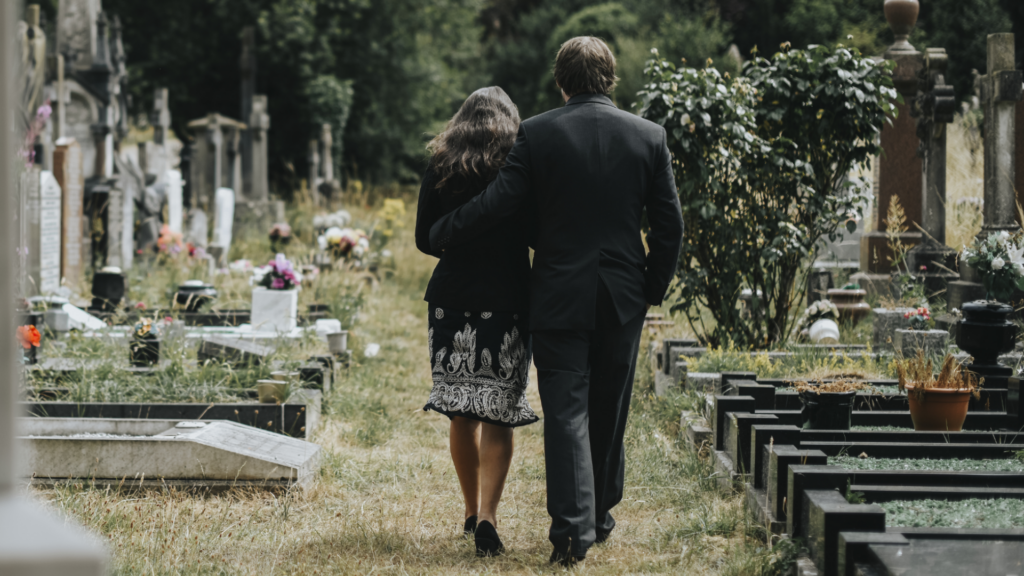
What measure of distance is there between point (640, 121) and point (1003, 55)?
500 cm

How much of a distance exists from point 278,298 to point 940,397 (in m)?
4.98

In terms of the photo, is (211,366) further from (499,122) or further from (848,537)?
(848,537)

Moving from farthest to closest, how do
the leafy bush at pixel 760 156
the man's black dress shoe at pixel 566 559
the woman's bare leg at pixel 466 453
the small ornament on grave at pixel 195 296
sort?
1. the small ornament on grave at pixel 195 296
2. the leafy bush at pixel 760 156
3. the woman's bare leg at pixel 466 453
4. the man's black dress shoe at pixel 566 559

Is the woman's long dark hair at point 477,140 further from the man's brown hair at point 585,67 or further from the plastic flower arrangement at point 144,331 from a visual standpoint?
the plastic flower arrangement at point 144,331

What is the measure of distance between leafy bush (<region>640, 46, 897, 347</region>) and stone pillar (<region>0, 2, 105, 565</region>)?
529cm

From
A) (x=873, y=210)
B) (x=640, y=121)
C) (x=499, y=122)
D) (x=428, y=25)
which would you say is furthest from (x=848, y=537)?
(x=428, y=25)

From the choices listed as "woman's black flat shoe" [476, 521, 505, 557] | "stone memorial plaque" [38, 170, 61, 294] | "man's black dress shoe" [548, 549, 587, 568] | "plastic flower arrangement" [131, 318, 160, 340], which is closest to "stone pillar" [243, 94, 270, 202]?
"stone memorial plaque" [38, 170, 61, 294]

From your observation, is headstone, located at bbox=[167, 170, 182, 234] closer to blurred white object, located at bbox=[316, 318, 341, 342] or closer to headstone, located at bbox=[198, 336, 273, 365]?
blurred white object, located at bbox=[316, 318, 341, 342]

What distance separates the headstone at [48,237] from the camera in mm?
8859

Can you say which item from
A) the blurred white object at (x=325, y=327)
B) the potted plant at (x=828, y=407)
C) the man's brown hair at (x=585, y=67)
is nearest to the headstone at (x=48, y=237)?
the blurred white object at (x=325, y=327)

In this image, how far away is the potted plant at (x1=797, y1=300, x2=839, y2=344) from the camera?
6.56 metres

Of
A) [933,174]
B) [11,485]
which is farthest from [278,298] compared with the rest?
[11,485]

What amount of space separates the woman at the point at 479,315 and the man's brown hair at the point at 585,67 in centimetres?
30

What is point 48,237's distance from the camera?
9141 millimetres
